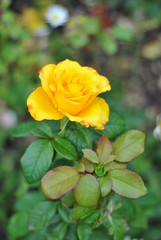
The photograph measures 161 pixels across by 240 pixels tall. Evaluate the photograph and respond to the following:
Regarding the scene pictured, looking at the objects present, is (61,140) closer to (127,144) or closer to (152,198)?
(127,144)

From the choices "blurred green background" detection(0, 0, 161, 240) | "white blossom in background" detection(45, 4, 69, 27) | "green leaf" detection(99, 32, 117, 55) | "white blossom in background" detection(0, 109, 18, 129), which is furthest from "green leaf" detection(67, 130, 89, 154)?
"white blossom in background" detection(45, 4, 69, 27)

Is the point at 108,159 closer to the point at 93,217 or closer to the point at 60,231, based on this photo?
the point at 93,217

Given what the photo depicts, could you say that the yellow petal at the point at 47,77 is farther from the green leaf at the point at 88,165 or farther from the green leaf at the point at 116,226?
the green leaf at the point at 116,226

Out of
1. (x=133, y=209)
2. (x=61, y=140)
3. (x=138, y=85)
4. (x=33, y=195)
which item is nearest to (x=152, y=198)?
(x=133, y=209)

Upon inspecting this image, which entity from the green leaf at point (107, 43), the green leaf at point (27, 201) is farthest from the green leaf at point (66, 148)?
the green leaf at point (107, 43)

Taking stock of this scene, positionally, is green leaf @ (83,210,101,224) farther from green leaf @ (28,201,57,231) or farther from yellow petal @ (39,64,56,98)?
yellow petal @ (39,64,56,98)

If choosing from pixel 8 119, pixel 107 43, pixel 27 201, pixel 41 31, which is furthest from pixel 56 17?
pixel 27 201
